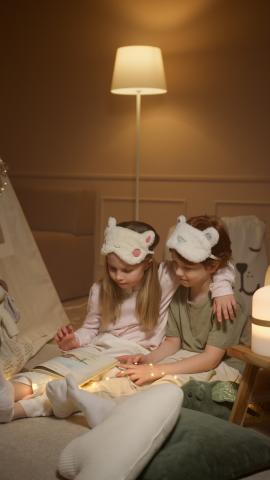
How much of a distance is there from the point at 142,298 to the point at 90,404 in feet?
2.12

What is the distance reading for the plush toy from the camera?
220cm

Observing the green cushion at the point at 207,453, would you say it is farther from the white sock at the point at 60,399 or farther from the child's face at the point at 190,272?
the child's face at the point at 190,272

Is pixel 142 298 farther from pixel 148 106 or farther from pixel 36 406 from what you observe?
pixel 148 106

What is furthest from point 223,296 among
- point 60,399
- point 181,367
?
point 60,399

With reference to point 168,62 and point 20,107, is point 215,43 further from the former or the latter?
point 20,107

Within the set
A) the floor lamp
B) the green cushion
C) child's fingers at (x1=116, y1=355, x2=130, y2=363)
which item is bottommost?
child's fingers at (x1=116, y1=355, x2=130, y2=363)

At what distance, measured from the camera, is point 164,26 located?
505 cm

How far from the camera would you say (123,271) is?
8.09ft

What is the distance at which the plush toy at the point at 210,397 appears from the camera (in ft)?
7.23

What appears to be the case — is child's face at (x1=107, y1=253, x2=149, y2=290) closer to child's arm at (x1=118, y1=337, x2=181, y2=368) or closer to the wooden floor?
child's arm at (x1=118, y1=337, x2=181, y2=368)

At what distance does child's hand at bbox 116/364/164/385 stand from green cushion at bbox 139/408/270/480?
1.40 ft

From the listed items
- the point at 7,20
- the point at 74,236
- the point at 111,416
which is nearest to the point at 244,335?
the point at 111,416

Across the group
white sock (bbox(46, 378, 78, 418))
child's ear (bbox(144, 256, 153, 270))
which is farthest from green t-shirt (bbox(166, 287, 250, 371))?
white sock (bbox(46, 378, 78, 418))

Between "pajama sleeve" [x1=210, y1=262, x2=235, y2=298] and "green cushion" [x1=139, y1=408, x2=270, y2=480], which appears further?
"pajama sleeve" [x1=210, y1=262, x2=235, y2=298]
